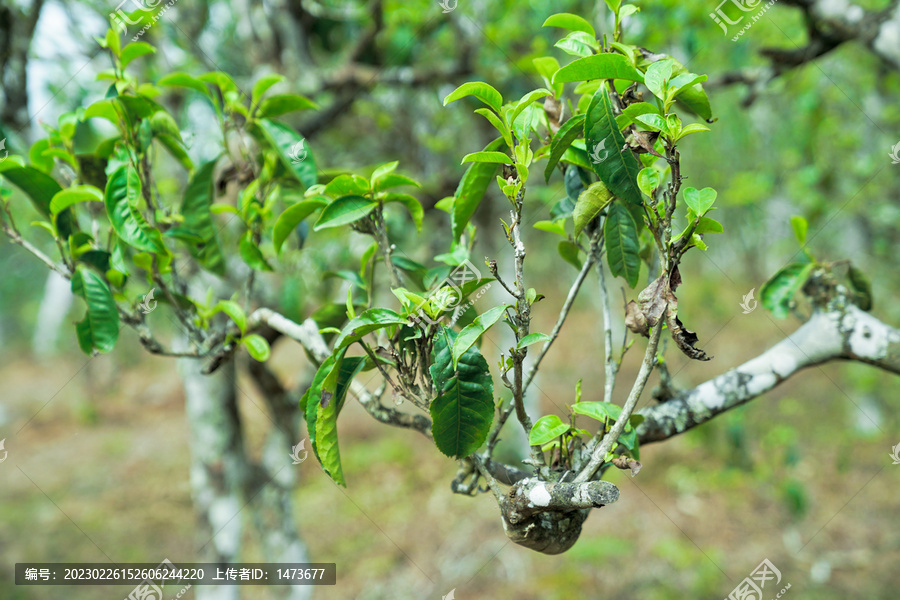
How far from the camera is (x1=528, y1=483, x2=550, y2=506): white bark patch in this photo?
2.86ft

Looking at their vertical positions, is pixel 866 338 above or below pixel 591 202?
below

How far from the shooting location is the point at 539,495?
2.90ft

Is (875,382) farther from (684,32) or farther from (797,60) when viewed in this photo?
(797,60)

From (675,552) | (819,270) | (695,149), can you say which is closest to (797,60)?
(819,270)

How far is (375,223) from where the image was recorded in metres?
1.17

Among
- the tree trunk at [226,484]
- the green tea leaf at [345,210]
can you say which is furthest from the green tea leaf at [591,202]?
the tree trunk at [226,484]

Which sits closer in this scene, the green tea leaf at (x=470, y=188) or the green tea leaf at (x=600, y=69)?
the green tea leaf at (x=600, y=69)

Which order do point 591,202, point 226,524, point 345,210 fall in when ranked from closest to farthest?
point 591,202 < point 345,210 < point 226,524

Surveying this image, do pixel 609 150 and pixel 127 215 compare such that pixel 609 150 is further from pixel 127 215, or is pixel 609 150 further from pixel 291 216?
pixel 127 215

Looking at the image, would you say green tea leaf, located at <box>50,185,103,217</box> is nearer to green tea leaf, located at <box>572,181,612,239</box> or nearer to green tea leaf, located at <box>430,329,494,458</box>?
green tea leaf, located at <box>430,329,494,458</box>

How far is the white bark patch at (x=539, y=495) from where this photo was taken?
873 millimetres

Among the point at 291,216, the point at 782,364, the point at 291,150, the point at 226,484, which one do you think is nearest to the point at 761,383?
the point at 782,364

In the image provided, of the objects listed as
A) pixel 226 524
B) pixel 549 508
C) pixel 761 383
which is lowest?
pixel 226 524

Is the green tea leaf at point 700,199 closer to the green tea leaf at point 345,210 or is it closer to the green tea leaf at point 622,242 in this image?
the green tea leaf at point 622,242
